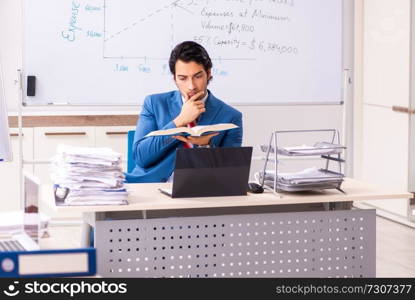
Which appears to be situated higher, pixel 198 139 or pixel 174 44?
pixel 174 44

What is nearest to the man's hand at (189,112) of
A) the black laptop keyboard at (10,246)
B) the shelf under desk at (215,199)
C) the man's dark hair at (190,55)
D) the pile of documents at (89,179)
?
Result: the man's dark hair at (190,55)

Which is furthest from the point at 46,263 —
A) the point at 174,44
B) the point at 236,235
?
the point at 174,44

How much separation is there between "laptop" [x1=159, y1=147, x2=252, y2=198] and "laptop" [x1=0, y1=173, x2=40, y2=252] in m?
0.72

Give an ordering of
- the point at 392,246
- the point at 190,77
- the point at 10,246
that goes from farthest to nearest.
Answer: the point at 392,246 < the point at 190,77 < the point at 10,246

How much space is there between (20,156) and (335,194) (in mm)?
2710

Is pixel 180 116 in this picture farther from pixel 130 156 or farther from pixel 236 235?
pixel 236 235

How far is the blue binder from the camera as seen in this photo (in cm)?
215

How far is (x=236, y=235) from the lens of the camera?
11.5ft

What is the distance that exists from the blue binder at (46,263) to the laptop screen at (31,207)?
406 mm

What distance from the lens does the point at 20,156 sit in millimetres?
5668

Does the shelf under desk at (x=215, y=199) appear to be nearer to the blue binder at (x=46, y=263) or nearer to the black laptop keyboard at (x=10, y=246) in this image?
the black laptop keyboard at (x=10, y=246)

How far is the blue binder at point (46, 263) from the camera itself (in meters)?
2.15

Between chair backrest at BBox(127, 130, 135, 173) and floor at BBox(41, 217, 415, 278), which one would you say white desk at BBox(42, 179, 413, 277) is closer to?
chair backrest at BBox(127, 130, 135, 173)

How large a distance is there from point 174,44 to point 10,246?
3476mm
